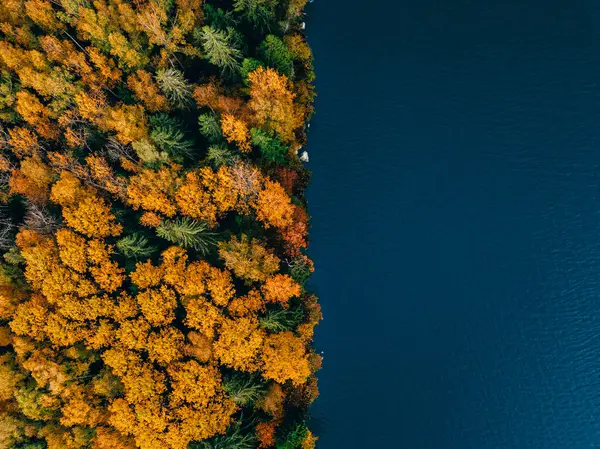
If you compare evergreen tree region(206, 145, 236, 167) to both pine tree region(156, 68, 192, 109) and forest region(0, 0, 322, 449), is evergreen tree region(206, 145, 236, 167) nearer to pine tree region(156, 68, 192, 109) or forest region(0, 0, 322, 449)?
forest region(0, 0, 322, 449)

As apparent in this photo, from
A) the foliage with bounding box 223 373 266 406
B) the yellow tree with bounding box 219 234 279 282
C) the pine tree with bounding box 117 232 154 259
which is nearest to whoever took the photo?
the foliage with bounding box 223 373 266 406

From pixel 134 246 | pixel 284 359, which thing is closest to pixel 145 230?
pixel 134 246

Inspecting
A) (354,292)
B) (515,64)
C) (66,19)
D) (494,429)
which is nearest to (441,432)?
(494,429)

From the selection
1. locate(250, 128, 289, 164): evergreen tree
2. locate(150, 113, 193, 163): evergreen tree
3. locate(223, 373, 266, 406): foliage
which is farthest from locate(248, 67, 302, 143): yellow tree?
locate(223, 373, 266, 406): foliage

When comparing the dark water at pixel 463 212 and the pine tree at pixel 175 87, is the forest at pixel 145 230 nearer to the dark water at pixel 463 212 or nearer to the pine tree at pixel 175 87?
the pine tree at pixel 175 87

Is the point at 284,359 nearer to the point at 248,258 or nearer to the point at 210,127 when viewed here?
the point at 248,258

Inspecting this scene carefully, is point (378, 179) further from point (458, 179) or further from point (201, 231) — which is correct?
point (201, 231)
